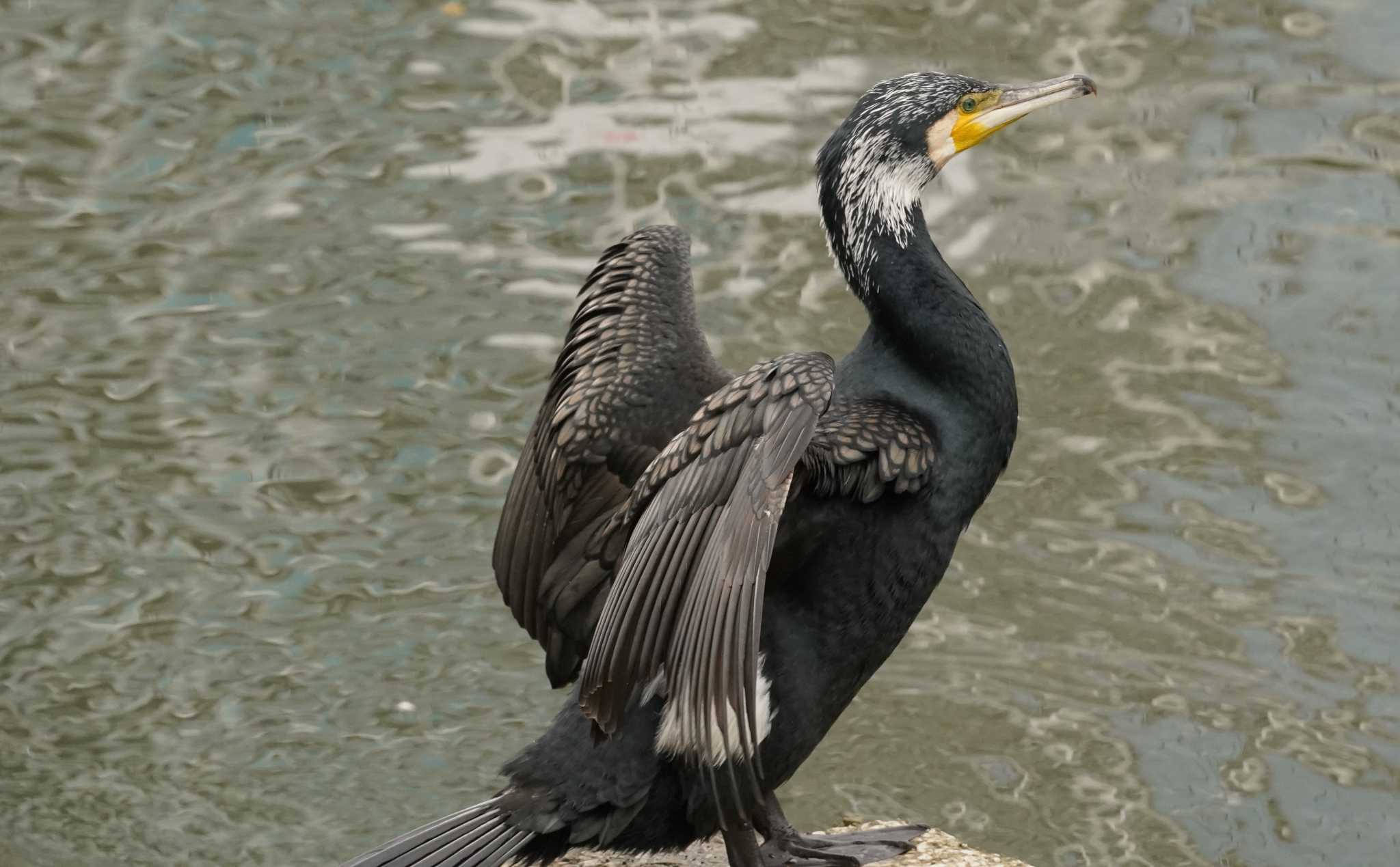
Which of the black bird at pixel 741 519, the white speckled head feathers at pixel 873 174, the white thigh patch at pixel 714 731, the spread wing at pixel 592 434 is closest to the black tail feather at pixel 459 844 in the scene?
the black bird at pixel 741 519

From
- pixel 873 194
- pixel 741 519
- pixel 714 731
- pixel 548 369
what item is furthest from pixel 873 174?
pixel 548 369

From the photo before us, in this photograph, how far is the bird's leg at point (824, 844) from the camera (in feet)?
15.7

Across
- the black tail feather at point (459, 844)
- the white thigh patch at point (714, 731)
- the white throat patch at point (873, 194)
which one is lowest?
the black tail feather at point (459, 844)

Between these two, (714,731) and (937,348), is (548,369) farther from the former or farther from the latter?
(714,731)

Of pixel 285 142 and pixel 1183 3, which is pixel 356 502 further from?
pixel 1183 3

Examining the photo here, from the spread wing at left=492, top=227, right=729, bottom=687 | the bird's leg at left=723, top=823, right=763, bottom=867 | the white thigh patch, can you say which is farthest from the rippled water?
the white thigh patch

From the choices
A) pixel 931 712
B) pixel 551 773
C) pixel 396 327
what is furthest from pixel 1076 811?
pixel 396 327

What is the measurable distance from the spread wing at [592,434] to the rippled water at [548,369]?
55.5 inches

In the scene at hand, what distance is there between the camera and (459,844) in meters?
4.55

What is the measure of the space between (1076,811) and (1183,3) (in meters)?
4.90

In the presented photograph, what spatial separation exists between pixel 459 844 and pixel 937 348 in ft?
4.91

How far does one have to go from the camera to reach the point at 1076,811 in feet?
20.8

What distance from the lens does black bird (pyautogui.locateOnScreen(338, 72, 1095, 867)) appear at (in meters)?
4.02

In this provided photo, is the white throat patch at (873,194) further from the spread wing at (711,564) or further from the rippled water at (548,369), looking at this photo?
the rippled water at (548,369)
